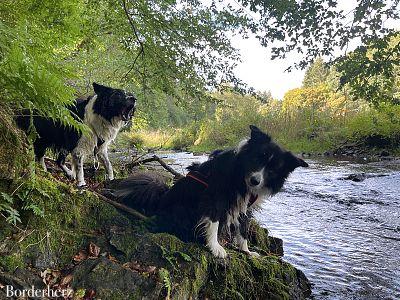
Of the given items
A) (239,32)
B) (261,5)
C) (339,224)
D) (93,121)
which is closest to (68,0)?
(93,121)

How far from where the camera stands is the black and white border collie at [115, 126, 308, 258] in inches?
152

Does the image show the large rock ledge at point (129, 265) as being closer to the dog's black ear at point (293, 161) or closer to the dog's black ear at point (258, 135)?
the dog's black ear at point (293, 161)

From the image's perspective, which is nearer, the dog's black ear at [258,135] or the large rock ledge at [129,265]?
the large rock ledge at [129,265]

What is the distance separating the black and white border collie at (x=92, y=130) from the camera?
4.33 metres

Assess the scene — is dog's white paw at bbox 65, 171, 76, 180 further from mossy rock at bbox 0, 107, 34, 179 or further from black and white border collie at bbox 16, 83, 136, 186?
mossy rock at bbox 0, 107, 34, 179

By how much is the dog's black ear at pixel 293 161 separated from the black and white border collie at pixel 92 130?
211 centimetres

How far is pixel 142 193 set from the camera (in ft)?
13.0

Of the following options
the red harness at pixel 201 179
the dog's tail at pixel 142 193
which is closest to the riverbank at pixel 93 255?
the dog's tail at pixel 142 193

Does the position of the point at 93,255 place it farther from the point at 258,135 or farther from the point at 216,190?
the point at 258,135

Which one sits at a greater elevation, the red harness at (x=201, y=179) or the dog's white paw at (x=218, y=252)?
the red harness at (x=201, y=179)

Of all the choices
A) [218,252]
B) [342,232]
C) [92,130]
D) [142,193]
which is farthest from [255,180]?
[342,232]

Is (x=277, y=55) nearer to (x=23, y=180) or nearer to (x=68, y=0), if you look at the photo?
(x=68, y=0)

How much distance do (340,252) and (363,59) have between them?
17.9ft

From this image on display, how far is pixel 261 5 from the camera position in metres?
9.58
